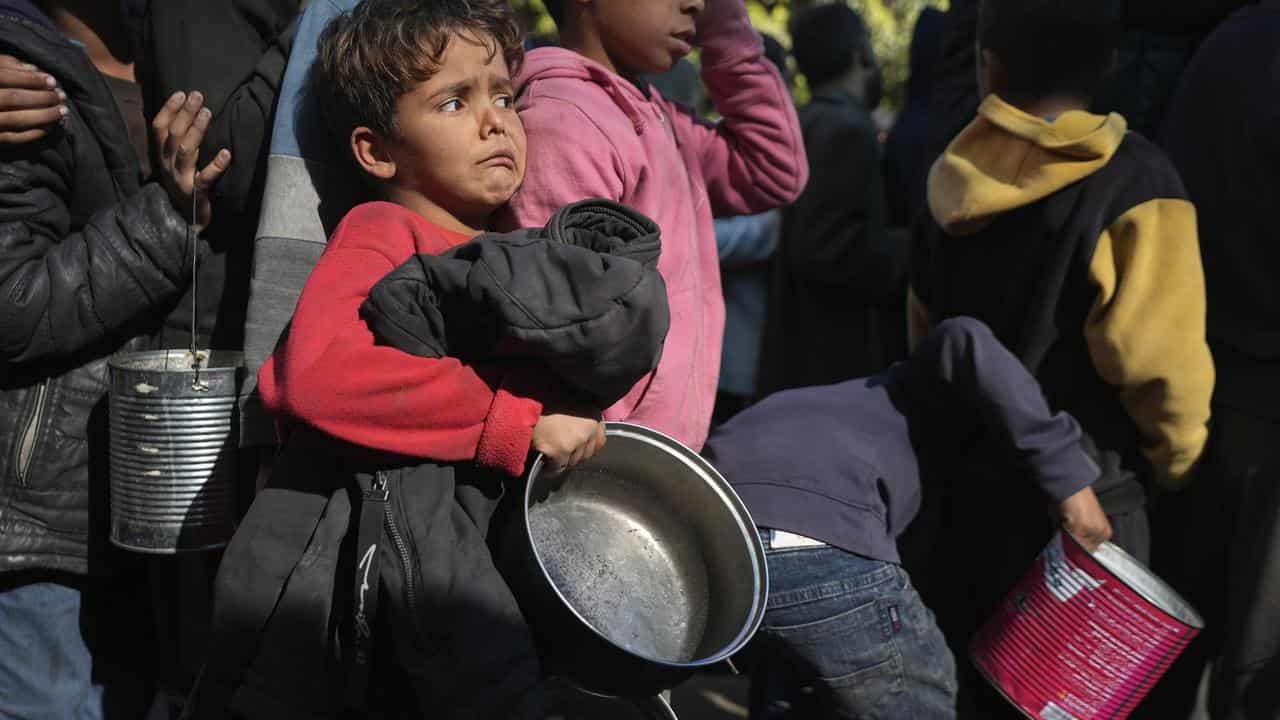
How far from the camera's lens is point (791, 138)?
2.59m

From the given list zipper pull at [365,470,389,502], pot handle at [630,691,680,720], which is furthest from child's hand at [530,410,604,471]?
pot handle at [630,691,680,720]

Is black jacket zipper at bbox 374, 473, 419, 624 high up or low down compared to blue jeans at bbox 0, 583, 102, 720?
up

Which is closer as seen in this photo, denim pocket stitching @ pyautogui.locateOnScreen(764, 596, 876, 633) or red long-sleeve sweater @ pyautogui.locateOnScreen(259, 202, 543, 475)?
red long-sleeve sweater @ pyautogui.locateOnScreen(259, 202, 543, 475)

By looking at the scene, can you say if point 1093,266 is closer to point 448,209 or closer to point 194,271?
point 448,209

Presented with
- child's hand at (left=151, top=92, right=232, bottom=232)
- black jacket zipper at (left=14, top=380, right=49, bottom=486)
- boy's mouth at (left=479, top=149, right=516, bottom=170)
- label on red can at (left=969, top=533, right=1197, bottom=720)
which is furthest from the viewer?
label on red can at (left=969, top=533, right=1197, bottom=720)

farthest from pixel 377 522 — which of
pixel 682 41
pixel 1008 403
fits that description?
pixel 1008 403

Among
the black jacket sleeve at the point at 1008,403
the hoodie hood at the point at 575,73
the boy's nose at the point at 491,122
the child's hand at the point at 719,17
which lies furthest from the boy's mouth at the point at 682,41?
the black jacket sleeve at the point at 1008,403

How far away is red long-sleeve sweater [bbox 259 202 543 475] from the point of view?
1.56m

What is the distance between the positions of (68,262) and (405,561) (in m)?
1.09

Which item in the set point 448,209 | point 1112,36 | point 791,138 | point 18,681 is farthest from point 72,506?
point 1112,36

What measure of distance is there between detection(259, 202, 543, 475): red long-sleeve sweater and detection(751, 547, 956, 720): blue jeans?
907 millimetres

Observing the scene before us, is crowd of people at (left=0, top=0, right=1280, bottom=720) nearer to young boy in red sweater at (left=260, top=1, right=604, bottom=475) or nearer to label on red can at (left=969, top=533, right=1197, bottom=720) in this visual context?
young boy in red sweater at (left=260, top=1, right=604, bottom=475)

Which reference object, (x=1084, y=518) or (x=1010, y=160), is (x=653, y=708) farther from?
(x=1010, y=160)

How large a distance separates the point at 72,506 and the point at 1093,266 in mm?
2424
